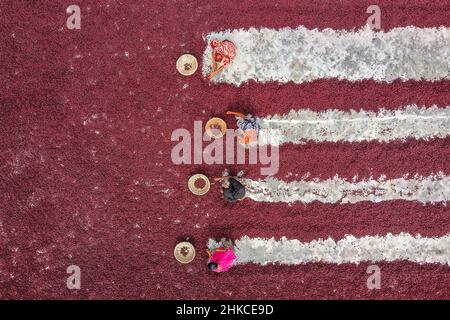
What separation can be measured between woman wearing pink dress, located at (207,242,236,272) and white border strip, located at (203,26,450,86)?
238cm

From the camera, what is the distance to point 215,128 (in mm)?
5363

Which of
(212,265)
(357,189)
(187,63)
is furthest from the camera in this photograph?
(357,189)

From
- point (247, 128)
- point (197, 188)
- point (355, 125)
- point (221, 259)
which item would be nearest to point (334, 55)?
point (355, 125)

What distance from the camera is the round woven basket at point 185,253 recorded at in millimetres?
5406

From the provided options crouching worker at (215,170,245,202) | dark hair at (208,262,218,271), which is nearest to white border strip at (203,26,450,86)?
crouching worker at (215,170,245,202)

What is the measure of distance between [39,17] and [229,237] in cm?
412

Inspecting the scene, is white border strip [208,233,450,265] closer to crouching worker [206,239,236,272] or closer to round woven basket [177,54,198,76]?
crouching worker [206,239,236,272]

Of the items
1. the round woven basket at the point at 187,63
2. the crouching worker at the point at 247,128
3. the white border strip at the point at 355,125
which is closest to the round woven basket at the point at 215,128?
the crouching worker at the point at 247,128

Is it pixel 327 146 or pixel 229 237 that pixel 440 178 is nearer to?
pixel 327 146

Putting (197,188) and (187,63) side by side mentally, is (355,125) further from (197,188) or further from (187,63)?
(187,63)

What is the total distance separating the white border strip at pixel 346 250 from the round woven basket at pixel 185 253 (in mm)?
273

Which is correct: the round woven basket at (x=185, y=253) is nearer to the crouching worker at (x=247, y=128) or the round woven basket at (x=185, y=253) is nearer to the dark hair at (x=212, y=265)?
the dark hair at (x=212, y=265)

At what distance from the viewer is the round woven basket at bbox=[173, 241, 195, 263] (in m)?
5.41

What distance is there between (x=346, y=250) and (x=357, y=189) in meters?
0.89
